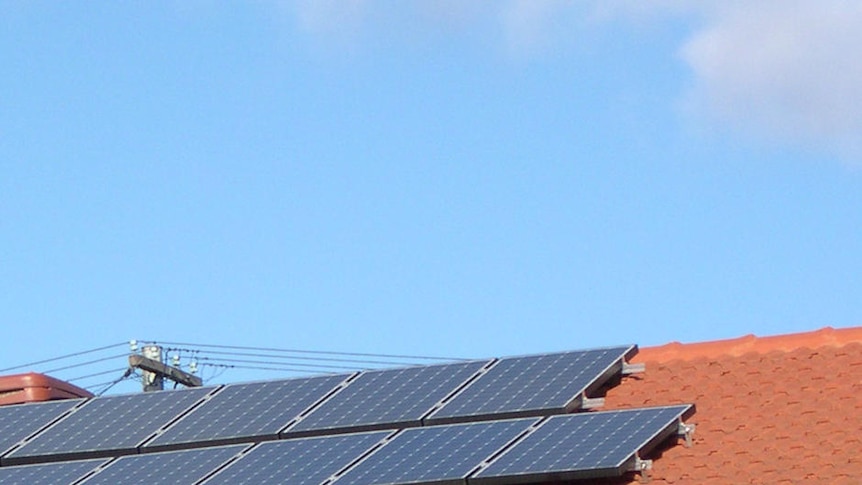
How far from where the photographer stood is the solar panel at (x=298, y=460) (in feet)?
59.8

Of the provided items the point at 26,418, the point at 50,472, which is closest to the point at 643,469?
the point at 50,472

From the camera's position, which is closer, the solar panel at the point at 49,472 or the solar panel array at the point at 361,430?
the solar panel array at the point at 361,430

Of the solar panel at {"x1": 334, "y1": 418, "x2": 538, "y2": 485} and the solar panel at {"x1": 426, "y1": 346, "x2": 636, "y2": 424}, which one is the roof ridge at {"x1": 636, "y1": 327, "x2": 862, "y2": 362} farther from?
the solar panel at {"x1": 334, "y1": 418, "x2": 538, "y2": 485}

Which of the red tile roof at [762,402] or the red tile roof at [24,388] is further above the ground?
the red tile roof at [24,388]

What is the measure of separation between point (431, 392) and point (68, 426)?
4.65 meters

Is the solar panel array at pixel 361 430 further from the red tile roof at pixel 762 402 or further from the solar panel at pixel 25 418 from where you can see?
the red tile roof at pixel 762 402

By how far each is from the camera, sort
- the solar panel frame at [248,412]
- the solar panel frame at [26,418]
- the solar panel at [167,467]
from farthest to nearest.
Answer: the solar panel frame at [26,418]
the solar panel frame at [248,412]
the solar panel at [167,467]

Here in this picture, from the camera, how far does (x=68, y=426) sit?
69.3 ft

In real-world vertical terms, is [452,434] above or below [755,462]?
above

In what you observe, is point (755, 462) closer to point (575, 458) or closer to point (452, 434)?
point (575, 458)

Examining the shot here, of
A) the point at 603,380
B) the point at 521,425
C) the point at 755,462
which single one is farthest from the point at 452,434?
the point at 755,462

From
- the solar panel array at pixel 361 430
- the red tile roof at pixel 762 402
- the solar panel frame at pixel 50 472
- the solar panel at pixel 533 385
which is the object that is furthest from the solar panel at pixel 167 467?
the red tile roof at pixel 762 402

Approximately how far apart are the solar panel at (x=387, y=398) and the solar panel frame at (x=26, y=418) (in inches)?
143

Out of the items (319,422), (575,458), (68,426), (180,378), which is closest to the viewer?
(575,458)
